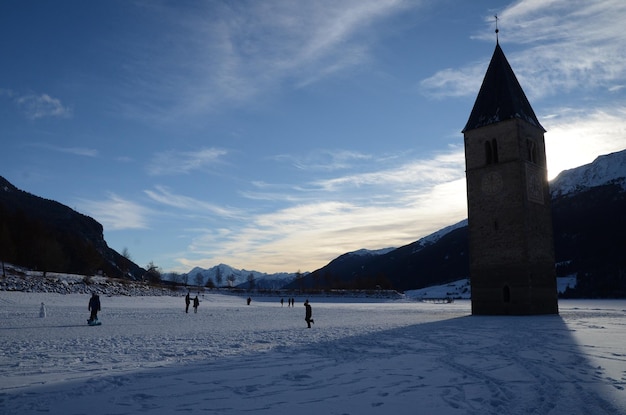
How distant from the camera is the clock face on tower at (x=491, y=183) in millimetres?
39750

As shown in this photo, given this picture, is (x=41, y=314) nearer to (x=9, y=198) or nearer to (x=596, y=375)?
(x=596, y=375)

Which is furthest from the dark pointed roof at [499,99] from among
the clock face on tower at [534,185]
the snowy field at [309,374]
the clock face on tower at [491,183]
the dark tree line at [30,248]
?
the dark tree line at [30,248]

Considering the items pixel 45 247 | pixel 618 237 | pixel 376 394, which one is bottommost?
pixel 376 394

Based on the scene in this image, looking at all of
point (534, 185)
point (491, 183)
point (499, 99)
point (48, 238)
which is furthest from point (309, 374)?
point (48, 238)

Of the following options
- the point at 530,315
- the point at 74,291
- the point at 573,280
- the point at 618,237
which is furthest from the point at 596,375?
the point at 618,237

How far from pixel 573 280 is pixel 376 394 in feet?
555

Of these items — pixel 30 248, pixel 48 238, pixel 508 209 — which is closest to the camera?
pixel 508 209

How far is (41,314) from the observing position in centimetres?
3023

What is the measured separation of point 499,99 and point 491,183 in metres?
7.17

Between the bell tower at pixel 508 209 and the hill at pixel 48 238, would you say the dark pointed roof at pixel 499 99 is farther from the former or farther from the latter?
the hill at pixel 48 238

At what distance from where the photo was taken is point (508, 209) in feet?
127

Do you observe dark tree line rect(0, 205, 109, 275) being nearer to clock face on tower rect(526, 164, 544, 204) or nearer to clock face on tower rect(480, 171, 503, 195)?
clock face on tower rect(480, 171, 503, 195)

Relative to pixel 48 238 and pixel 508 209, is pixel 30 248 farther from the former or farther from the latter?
pixel 508 209

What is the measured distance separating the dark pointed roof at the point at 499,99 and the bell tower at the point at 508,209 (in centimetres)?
9
